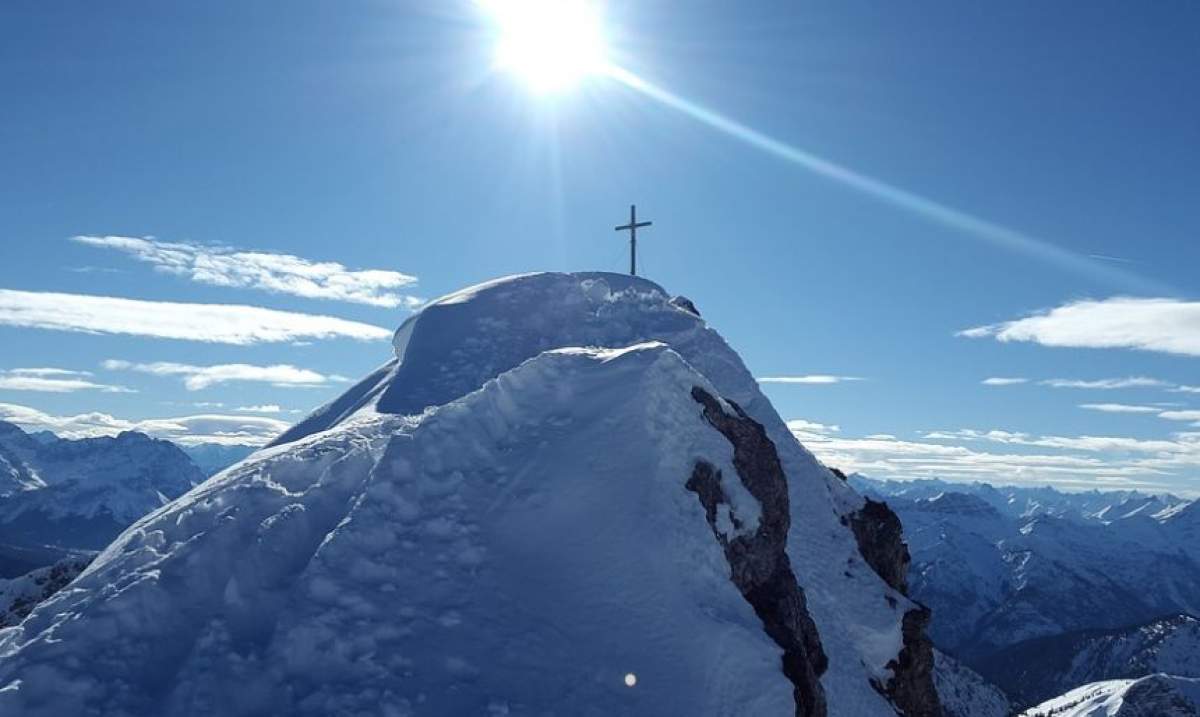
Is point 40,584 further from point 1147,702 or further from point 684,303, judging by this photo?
point 1147,702

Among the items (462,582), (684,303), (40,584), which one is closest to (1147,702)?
(684,303)

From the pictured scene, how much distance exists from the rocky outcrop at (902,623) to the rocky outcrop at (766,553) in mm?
6276

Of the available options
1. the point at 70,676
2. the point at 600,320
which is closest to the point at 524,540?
the point at 70,676

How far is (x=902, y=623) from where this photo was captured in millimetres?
27359

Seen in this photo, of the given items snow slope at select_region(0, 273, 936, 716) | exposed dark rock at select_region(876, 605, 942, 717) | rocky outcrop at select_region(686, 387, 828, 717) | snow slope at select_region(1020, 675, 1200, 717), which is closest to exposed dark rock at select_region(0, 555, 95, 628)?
snow slope at select_region(0, 273, 936, 716)

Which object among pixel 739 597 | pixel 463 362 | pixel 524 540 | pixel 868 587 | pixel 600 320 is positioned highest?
pixel 600 320

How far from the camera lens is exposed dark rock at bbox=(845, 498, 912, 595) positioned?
104ft

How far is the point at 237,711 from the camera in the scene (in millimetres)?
12523

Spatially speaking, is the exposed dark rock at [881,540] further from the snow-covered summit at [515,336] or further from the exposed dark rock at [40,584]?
the exposed dark rock at [40,584]

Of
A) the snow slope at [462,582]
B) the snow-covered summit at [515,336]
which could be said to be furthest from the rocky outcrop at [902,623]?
the snow-covered summit at [515,336]

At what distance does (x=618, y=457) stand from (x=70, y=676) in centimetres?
1162

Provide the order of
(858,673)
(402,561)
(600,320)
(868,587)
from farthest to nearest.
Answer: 1. (600,320)
2. (868,587)
3. (858,673)
4. (402,561)

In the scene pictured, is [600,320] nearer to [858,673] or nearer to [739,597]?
[858,673]

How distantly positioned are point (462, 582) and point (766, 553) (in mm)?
8925
